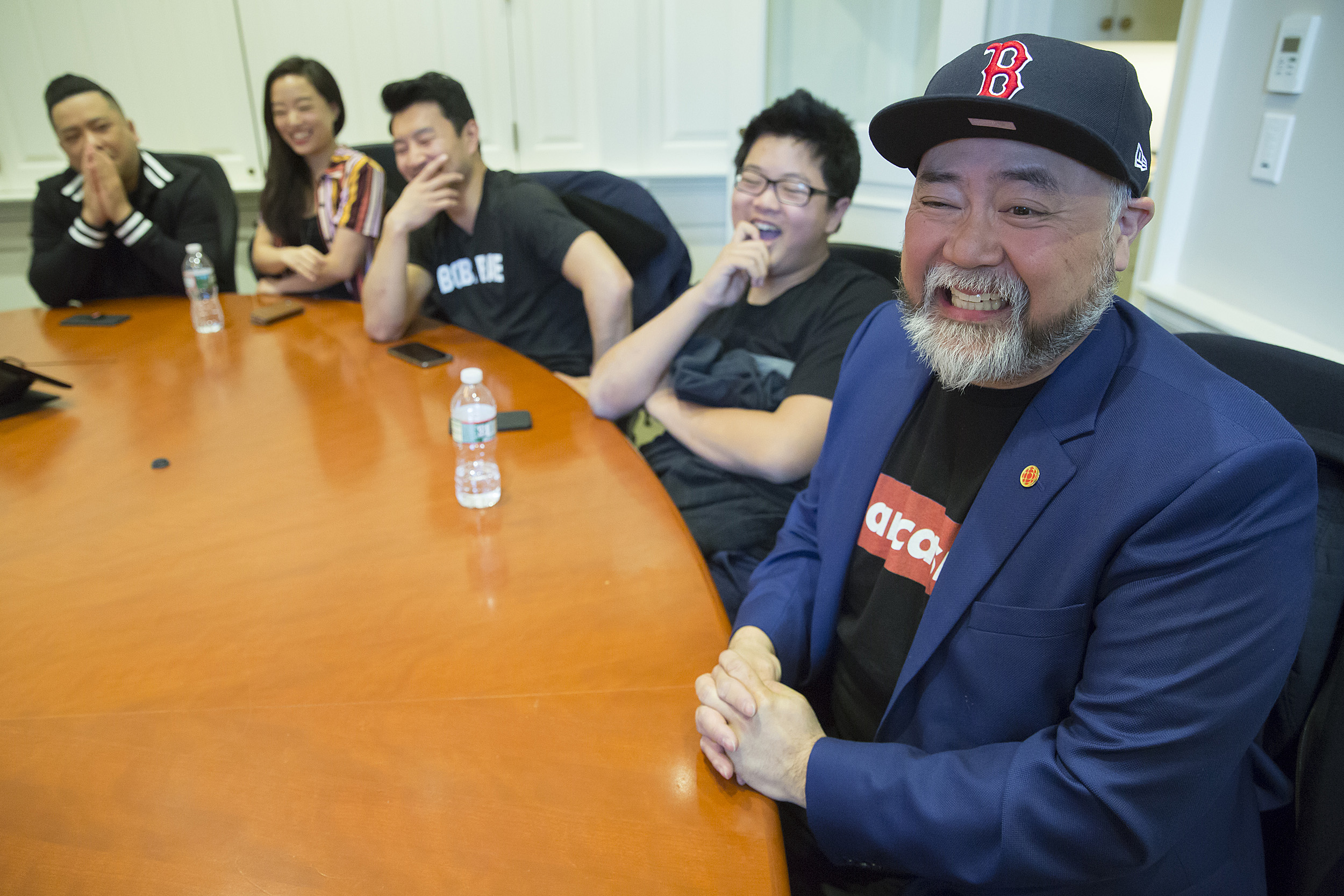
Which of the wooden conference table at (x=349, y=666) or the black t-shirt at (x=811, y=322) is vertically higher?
the black t-shirt at (x=811, y=322)

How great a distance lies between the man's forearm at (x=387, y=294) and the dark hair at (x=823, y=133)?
1039 millimetres

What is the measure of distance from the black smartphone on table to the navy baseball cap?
1400 mm

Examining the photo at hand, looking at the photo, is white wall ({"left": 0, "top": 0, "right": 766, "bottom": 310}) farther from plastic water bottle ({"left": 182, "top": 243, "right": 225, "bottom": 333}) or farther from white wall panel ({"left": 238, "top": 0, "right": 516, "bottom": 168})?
plastic water bottle ({"left": 182, "top": 243, "right": 225, "bottom": 333})

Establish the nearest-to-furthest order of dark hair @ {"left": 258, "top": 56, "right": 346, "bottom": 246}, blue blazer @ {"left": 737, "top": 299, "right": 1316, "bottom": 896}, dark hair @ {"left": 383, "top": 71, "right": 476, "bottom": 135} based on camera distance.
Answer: blue blazer @ {"left": 737, "top": 299, "right": 1316, "bottom": 896} → dark hair @ {"left": 383, "top": 71, "right": 476, "bottom": 135} → dark hair @ {"left": 258, "top": 56, "right": 346, "bottom": 246}

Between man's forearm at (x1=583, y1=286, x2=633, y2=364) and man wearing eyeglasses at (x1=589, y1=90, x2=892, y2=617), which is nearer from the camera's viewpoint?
man wearing eyeglasses at (x1=589, y1=90, x2=892, y2=617)

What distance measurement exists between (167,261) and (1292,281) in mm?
3187

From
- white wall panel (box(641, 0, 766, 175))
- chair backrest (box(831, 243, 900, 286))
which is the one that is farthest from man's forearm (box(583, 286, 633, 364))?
white wall panel (box(641, 0, 766, 175))

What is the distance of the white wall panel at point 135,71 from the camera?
349 centimetres

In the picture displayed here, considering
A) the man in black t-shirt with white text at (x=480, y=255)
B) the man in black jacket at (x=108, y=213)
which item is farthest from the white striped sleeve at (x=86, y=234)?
the man in black t-shirt with white text at (x=480, y=255)

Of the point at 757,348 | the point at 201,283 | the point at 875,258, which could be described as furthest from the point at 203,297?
the point at 875,258

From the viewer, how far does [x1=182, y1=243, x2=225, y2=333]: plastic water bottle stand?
2.37 m

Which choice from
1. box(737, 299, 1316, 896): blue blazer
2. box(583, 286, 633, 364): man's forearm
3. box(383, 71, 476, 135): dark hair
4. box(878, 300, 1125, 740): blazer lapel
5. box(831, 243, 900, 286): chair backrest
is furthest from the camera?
box(383, 71, 476, 135): dark hair

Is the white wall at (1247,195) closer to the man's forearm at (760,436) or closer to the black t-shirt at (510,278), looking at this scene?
the man's forearm at (760,436)

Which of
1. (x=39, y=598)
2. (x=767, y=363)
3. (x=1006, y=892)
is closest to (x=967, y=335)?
(x=1006, y=892)
